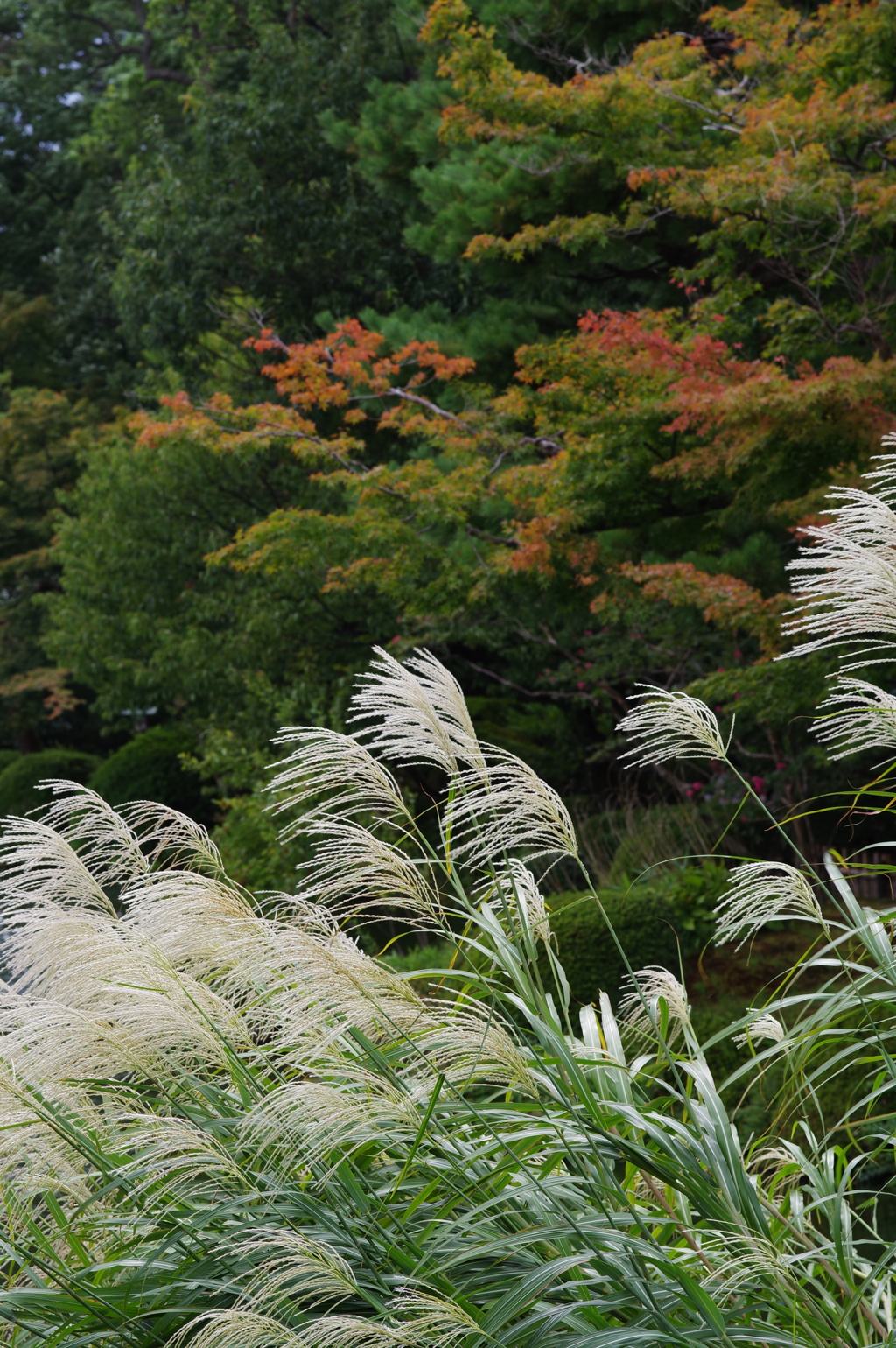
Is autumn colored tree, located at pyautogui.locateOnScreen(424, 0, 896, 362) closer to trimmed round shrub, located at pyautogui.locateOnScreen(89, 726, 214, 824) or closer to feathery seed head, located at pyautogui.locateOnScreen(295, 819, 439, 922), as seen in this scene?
feathery seed head, located at pyautogui.locateOnScreen(295, 819, 439, 922)

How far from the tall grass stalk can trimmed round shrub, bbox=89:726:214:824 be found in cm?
1204

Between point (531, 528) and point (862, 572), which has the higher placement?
point (862, 572)

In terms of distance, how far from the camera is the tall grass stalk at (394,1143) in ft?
5.92

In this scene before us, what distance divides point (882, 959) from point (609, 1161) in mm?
606

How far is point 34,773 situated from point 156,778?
363 centimetres

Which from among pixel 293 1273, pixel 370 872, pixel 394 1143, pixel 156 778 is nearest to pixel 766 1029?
pixel 394 1143

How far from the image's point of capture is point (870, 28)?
6215mm

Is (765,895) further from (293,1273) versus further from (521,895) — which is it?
(293,1273)

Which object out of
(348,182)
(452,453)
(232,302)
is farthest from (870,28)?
(232,302)

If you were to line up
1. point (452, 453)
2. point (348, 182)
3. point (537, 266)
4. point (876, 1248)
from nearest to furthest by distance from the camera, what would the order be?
point (876, 1248), point (452, 453), point (537, 266), point (348, 182)

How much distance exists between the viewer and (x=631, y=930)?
19.2ft

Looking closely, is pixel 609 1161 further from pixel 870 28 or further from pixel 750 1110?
pixel 870 28

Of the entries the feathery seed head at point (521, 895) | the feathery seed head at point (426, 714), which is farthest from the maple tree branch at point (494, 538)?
the feathery seed head at point (426, 714)

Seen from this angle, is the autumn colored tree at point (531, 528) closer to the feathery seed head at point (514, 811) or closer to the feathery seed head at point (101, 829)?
the feathery seed head at point (514, 811)
